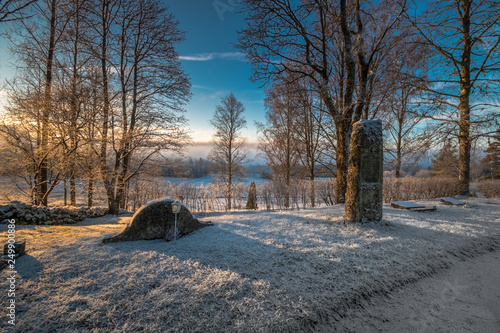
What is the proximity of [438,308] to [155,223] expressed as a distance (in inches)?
176

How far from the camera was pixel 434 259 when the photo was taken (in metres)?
3.19

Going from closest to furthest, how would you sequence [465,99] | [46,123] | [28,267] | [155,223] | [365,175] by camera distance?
[28,267] → [155,223] → [365,175] → [46,123] → [465,99]

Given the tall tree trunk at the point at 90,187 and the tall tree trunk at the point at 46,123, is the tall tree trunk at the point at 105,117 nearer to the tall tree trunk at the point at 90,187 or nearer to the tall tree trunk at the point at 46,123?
the tall tree trunk at the point at 90,187

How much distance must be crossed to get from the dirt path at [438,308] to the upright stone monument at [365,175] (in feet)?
5.81

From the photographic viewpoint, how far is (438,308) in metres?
2.24

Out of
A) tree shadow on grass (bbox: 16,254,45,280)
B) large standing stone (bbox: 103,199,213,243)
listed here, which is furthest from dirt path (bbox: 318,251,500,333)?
tree shadow on grass (bbox: 16,254,45,280)

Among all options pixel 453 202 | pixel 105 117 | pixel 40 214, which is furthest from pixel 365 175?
pixel 105 117

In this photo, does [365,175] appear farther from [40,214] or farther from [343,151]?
[40,214]

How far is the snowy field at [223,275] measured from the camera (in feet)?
5.84

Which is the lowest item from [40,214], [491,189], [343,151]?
[40,214]

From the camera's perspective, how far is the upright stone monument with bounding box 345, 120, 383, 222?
4566 millimetres

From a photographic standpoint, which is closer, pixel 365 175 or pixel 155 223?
pixel 155 223

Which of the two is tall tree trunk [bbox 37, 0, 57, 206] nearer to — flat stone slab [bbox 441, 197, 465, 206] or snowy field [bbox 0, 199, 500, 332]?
snowy field [bbox 0, 199, 500, 332]

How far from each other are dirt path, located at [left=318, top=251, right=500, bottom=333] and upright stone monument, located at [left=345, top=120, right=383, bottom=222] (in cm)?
177
